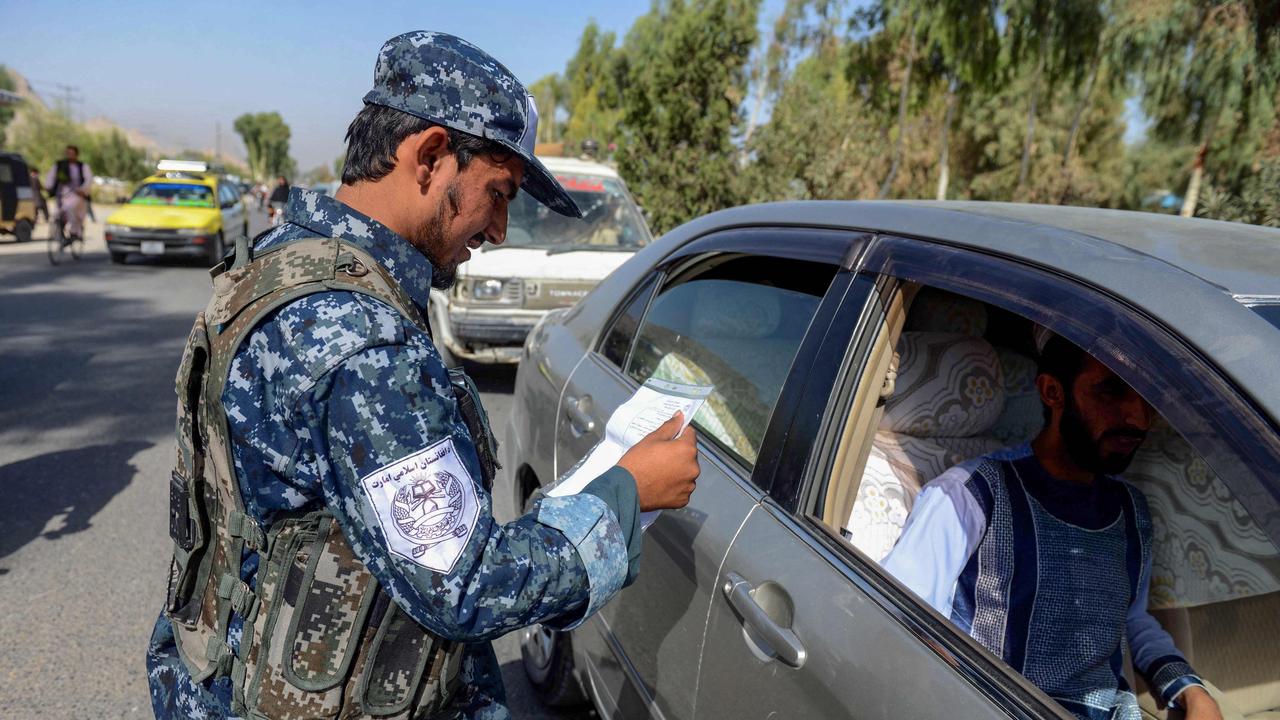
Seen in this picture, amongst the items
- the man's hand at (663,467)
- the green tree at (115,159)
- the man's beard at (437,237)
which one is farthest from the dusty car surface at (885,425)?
the green tree at (115,159)

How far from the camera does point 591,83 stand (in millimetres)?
50250

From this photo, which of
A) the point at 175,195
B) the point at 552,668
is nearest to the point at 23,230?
the point at 175,195

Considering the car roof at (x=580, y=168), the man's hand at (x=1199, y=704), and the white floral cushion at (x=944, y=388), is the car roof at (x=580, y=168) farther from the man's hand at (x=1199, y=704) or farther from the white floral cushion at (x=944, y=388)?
the man's hand at (x=1199, y=704)

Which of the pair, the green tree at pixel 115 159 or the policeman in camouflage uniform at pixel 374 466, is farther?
the green tree at pixel 115 159

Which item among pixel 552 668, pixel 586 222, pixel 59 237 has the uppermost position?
pixel 586 222

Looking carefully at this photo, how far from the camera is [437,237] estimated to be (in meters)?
1.20

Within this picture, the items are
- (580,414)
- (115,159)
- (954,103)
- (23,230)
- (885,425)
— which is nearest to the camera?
(885,425)

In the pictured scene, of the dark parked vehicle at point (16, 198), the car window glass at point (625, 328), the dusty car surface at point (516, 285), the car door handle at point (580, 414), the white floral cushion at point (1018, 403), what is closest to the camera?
the white floral cushion at point (1018, 403)

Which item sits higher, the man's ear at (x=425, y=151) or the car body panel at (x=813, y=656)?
the man's ear at (x=425, y=151)

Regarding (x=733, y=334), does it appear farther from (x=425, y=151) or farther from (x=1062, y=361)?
(x=425, y=151)

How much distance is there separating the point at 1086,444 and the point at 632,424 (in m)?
0.89

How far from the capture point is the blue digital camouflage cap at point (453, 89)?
3.67 ft

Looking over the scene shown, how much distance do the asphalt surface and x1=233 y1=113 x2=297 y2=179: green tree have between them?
12484cm

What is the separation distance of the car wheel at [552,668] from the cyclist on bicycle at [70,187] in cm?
1400
